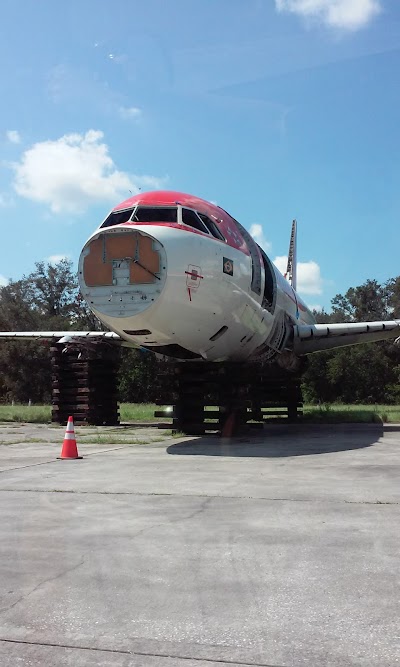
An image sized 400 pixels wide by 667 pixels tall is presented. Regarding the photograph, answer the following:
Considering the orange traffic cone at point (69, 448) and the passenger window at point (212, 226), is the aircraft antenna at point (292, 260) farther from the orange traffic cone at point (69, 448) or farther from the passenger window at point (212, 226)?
the orange traffic cone at point (69, 448)

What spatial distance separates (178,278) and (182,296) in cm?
34

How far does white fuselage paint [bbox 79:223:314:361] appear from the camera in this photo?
9969 mm

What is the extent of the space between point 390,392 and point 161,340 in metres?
41.2

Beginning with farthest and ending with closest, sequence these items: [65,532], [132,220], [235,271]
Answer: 1. [235,271]
2. [132,220]
3. [65,532]

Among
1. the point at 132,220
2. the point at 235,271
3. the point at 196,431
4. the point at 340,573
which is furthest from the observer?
the point at 196,431

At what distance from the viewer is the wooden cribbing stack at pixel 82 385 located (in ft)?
64.8

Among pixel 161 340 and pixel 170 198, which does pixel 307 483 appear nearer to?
pixel 161 340

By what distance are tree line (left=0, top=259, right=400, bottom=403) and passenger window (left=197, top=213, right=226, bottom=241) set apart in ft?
88.3

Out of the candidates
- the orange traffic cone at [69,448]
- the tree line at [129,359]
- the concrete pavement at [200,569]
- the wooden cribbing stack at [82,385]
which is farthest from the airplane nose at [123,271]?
the tree line at [129,359]

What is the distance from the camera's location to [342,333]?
17016 millimetres

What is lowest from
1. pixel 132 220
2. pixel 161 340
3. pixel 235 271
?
pixel 161 340

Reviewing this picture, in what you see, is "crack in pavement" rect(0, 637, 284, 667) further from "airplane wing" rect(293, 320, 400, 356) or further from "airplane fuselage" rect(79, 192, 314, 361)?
"airplane wing" rect(293, 320, 400, 356)

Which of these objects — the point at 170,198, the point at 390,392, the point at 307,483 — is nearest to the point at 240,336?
the point at 170,198

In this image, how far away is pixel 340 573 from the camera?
3.70 m
